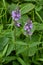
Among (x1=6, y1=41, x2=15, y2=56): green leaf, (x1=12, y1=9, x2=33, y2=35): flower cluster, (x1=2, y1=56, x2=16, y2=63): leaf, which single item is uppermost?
(x1=12, y1=9, x2=33, y2=35): flower cluster

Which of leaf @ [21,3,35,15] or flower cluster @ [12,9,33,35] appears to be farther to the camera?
leaf @ [21,3,35,15]

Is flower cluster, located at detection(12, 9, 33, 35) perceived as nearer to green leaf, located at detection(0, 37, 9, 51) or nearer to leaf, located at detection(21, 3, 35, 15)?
green leaf, located at detection(0, 37, 9, 51)

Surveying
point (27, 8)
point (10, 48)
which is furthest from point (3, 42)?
point (27, 8)

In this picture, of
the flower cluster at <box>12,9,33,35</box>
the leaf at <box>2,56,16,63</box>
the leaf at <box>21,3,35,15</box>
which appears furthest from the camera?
the leaf at <box>21,3,35,15</box>

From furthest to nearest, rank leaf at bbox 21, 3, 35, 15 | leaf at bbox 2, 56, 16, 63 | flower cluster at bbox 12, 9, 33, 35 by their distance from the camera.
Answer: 1. leaf at bbox 21, 3, 35, 15
2. leaf at bbox 2, 56, 16, 63
3. flower cluster at bbox 12, 9, 33, 35

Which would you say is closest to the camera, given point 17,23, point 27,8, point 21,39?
point 17,23

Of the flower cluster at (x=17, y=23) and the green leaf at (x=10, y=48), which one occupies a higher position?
the flower cluster at (x=17, y=23)

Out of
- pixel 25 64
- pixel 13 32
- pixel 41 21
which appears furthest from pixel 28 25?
pixel 41 21

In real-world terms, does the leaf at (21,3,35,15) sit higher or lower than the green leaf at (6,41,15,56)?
higher

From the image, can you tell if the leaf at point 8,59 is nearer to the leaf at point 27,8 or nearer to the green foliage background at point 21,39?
the green foliage background at point 21,39

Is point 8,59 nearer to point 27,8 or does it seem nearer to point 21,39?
point 21,39

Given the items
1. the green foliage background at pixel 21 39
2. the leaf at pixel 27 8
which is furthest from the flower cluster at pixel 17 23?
the leaf at pixel 27 8

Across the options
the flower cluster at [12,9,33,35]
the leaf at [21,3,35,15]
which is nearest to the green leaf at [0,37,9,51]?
the flower cluster at [12,9,33,35]
